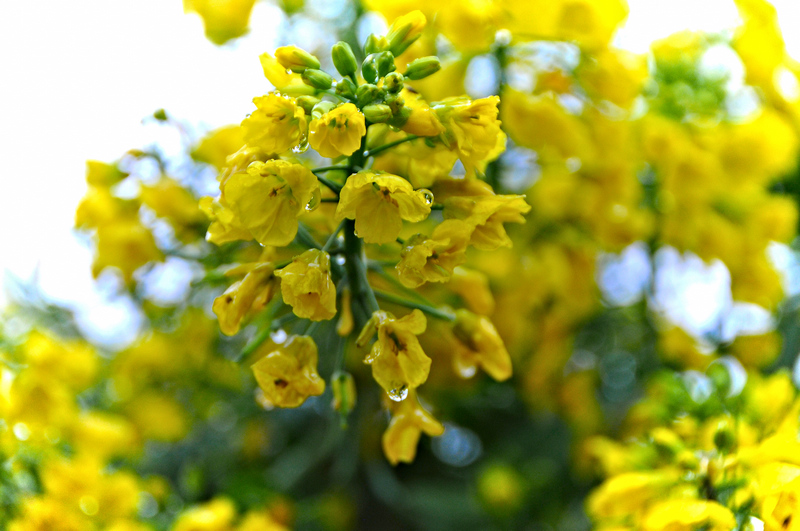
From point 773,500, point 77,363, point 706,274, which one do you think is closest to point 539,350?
point 706,274

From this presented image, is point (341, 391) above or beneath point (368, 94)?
beneath

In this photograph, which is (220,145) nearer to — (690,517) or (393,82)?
(393,82)

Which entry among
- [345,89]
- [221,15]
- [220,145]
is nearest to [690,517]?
[345,89]

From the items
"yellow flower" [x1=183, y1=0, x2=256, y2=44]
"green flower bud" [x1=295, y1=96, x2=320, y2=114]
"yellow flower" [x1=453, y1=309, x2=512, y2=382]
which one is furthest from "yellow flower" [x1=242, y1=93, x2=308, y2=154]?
"yellow flower" [x1=183, y1=0, x2=256, y2=44]

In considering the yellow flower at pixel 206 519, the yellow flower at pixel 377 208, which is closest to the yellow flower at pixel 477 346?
the yellow flower at pixel 377 208

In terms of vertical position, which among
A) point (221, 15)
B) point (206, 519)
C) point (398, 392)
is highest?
point (221, 15)

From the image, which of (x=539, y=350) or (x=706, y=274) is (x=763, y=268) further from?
(x=539, y=350)
